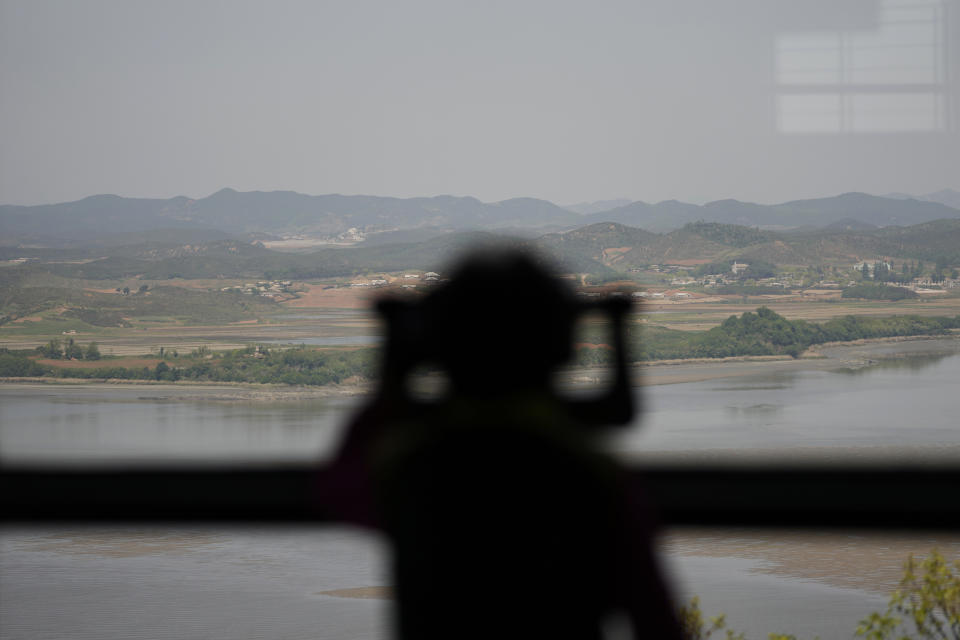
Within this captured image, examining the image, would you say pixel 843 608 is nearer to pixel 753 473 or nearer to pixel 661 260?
pixel 661 260

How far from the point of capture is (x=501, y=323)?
460 mm

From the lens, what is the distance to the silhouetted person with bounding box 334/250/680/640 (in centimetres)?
43

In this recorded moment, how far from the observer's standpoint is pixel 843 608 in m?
12.2

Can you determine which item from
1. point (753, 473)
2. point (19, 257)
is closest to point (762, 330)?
point (19, 257)

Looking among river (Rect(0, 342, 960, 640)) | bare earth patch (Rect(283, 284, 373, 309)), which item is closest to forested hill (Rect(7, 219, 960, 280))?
bare earth patch (Rect(283, 284, 373, 309))

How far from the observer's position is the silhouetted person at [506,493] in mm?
434

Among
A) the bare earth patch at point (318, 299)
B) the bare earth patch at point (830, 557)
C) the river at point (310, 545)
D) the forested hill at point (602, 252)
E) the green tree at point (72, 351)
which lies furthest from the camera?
the green tree at point (72, 351)

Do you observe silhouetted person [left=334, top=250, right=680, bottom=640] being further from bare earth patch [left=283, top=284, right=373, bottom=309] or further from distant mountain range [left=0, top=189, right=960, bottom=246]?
distant mountain range [left=0, top=189, right=960, bottom=246]

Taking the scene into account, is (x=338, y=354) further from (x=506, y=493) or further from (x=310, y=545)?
(x=506, y=493)

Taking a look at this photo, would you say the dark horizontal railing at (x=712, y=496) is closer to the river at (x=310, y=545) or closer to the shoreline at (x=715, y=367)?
the river at (x=310, y=545)

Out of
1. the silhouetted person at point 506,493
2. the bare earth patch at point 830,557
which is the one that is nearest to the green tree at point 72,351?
the bare earth patch at point 830,557

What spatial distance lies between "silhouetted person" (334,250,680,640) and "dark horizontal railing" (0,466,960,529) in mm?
79

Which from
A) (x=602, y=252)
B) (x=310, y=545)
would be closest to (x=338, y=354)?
(x=310, y=545)

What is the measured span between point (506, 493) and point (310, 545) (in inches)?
772
